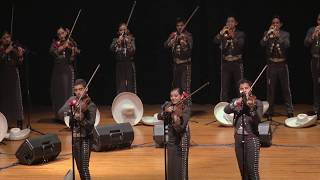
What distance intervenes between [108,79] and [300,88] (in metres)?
4.70

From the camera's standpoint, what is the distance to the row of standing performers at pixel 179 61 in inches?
518

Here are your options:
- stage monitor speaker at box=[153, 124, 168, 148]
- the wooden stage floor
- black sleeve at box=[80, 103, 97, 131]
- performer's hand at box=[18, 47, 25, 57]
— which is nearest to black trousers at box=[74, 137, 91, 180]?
black sleeve at box=[80, 103, 97, 131]

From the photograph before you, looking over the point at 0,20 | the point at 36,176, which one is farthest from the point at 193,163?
the point at 0,20

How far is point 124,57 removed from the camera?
14.0m

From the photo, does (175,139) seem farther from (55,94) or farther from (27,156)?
(55,94)

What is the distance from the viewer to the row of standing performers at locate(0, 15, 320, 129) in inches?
518

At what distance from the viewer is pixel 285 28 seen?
49.2ft

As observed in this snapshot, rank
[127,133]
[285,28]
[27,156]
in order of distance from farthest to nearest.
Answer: [285,28], [127,133], [27,156]

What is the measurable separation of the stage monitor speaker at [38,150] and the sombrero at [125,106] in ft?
8.22

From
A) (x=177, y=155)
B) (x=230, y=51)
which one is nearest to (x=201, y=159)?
(x=177, y=155)

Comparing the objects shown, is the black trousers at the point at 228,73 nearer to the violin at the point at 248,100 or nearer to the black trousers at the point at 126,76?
the black trousers at the point at 126,76

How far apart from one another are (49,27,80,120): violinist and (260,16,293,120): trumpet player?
397cm

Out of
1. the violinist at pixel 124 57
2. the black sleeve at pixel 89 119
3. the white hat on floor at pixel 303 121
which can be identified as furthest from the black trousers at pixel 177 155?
the violinist at pixel 124 57

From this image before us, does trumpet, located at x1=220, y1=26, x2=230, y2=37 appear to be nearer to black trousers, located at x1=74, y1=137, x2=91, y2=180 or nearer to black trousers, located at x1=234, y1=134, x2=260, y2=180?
black trousers, located at x1=234, y1=134, x2=260, y2=180
